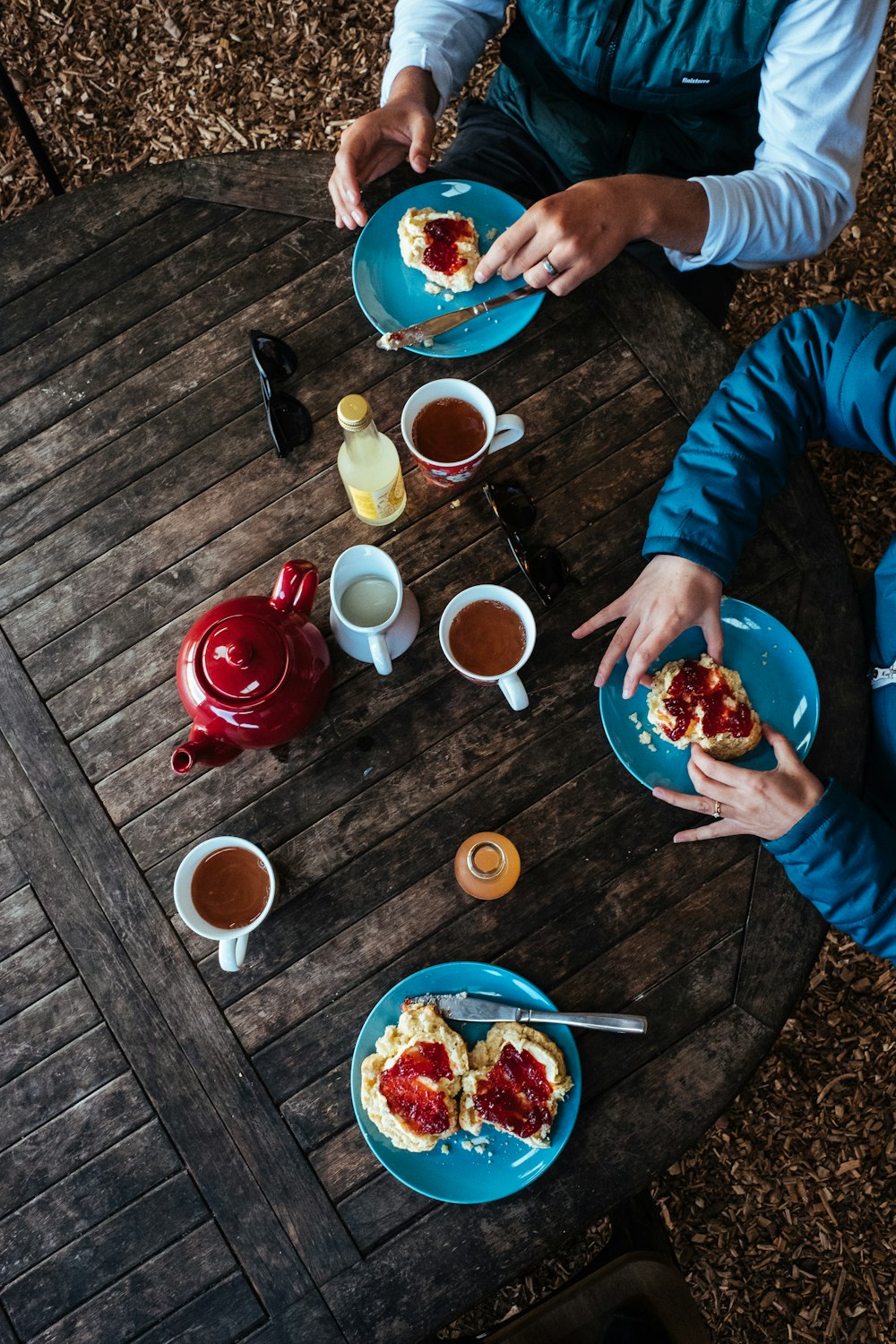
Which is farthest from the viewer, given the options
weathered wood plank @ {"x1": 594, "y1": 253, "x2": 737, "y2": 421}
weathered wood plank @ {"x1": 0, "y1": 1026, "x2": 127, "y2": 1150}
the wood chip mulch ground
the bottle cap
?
the wood chip mulch ground

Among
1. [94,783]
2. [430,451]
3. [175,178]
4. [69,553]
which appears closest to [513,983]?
[94,783]

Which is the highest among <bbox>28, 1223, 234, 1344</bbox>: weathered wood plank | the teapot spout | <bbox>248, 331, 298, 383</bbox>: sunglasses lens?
<bbox>248, 331, 298, 383</bbox>: sunglasses lens

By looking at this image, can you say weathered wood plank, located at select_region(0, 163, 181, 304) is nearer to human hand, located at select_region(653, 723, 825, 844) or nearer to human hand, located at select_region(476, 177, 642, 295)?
human hand, located at select_region(476, 177, 642, 295)

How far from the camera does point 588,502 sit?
166cm

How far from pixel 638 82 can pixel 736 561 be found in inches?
40.0

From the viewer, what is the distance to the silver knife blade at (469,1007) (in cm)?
144

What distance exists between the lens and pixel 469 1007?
1.44 meters

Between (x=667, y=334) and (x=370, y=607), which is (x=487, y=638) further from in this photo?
(x=667, y=334)

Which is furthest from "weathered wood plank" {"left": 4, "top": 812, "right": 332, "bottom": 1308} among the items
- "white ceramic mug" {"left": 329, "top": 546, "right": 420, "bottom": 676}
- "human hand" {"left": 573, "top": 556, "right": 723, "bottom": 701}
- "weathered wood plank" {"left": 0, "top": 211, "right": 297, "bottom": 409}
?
"human hand" {"left": 573, "top": 556, "right": 723, "bottom": 701}

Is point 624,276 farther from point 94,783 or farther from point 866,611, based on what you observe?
point 94,783

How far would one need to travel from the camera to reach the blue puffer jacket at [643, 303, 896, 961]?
58.1 inches

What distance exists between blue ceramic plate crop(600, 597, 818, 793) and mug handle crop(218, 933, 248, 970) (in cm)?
71

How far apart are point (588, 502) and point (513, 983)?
87cm

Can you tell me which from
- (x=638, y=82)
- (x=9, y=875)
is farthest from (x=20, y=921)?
(x=638, y=82)
